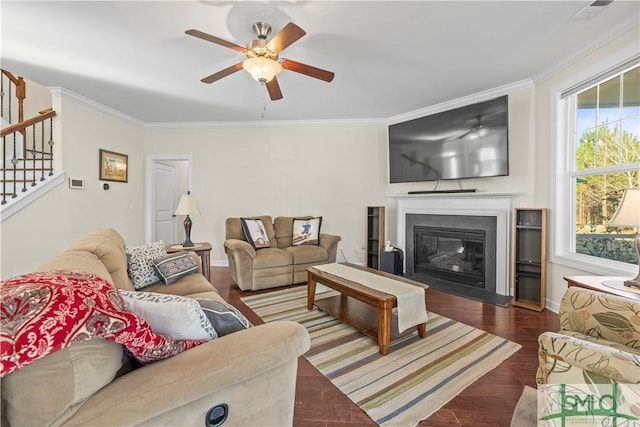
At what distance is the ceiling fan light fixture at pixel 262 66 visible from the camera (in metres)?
2.19

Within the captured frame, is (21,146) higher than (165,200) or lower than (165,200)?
higher

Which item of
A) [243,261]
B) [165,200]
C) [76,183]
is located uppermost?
[76,183]

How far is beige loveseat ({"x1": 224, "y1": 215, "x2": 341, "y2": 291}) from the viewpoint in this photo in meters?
3.71

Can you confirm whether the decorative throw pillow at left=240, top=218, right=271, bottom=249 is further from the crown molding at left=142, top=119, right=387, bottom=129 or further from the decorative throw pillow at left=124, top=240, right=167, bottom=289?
the crown molding at left=142, top=119, right=387, bottom=129

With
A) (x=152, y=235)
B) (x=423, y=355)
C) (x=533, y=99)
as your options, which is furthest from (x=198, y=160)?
(x=533, y=99)

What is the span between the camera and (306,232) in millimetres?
4430

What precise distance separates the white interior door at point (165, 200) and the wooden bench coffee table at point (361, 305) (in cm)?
382

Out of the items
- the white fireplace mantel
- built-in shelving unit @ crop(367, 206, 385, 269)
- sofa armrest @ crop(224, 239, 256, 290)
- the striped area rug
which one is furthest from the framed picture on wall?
the white fireplace mantel

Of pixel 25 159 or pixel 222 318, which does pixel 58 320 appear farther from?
pixel 25 159

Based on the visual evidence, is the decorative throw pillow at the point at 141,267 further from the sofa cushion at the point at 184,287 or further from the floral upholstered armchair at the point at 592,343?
the floral upholstered armchair at the point at 592,343

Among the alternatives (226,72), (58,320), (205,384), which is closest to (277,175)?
(226,72)

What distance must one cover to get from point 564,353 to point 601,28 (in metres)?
2.75

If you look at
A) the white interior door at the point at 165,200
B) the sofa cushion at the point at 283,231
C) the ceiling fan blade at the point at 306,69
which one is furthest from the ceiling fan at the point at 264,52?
the white interior door at the point at 165,200

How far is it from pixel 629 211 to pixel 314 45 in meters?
2.60
